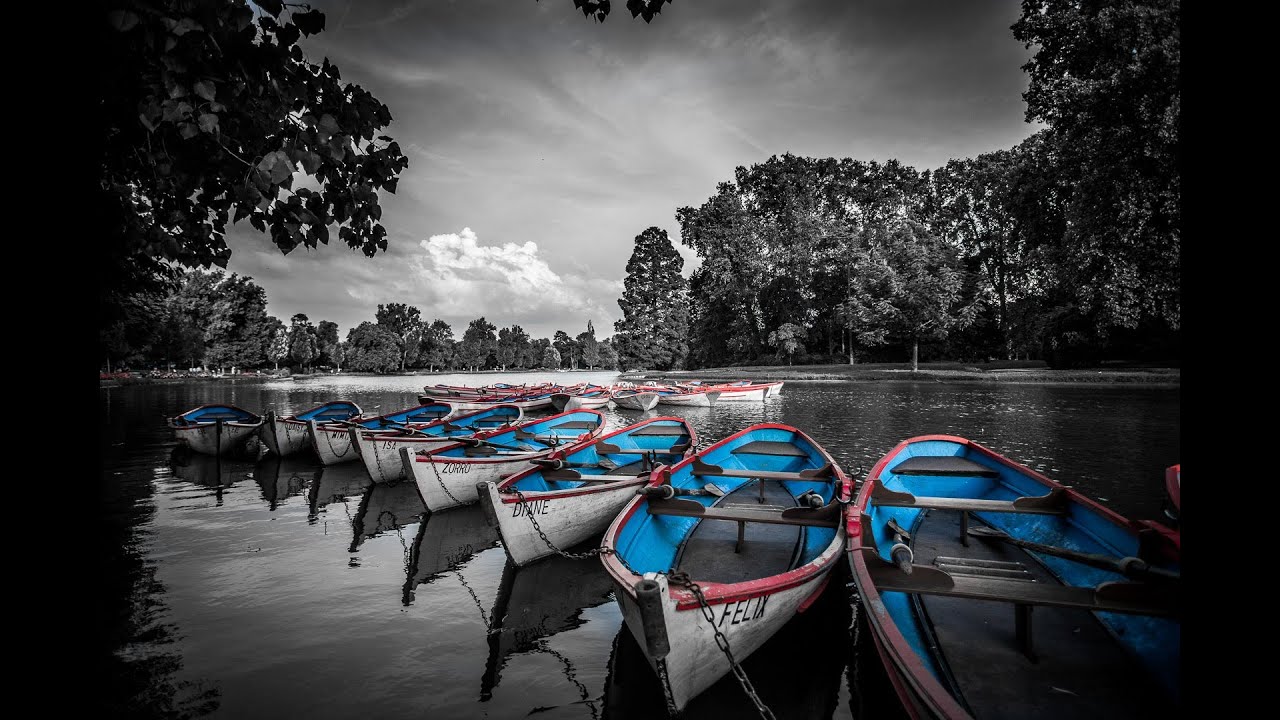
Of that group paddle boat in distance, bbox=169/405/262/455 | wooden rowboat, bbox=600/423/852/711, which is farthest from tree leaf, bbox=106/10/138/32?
paddle boat in distance, bbox=169/405/262/455

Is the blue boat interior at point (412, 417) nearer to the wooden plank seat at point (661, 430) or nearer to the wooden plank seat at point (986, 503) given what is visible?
the wooden plank seat at point (661, 430)

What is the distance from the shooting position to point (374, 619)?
6.18m

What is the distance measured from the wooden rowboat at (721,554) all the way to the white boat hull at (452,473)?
3546 millimetres

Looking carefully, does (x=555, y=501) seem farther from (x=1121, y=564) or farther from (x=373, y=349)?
(x=373, y=349)

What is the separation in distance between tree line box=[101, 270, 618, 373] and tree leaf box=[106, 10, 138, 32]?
26093mm

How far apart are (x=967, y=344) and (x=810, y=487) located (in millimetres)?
50055

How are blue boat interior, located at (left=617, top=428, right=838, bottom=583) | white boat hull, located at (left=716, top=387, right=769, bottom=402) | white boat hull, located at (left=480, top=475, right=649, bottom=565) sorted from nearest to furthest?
blue boat interior, located at (left=617, top=428, right=838, bottom=583)
white boat hull, located at (left=480, top=475, right=649, bottom=565)
white boat hull, located at (left=716, top=387, right=769, bottom=402)

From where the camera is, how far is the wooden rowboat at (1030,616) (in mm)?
3895

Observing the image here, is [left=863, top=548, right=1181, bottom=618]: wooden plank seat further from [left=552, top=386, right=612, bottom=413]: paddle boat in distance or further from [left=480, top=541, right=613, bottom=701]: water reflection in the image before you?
[left=552, top=386, right=612, bottom=413]: paddle boat in distance

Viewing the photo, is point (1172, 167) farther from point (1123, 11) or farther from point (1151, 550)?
point (1151, 550)

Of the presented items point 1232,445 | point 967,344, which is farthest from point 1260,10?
point 967,344

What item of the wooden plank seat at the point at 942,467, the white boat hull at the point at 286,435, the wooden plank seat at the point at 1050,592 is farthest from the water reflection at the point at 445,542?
the white boat hull at the point at 286,435

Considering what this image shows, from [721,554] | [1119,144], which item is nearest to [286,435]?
[721,554]

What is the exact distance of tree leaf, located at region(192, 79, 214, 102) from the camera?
114 inches
